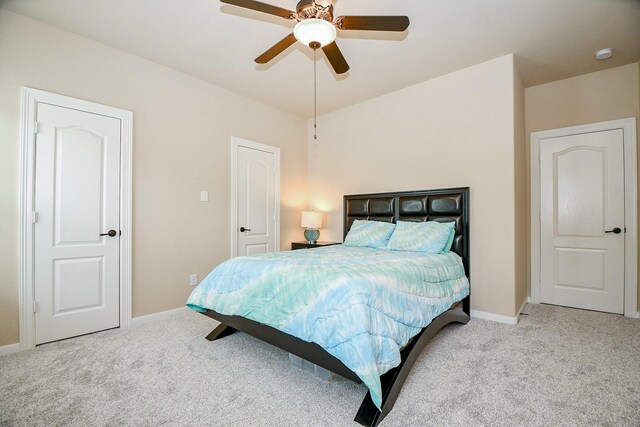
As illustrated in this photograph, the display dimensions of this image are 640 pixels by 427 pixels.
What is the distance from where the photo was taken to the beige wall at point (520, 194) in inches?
122

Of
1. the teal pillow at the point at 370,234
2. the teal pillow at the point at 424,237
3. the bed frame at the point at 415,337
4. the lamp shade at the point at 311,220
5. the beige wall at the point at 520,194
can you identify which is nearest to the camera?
the bed frame at the point at 415,337

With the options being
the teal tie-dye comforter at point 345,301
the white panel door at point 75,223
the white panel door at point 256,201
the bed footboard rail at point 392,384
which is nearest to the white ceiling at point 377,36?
the white panel door at point 75,223

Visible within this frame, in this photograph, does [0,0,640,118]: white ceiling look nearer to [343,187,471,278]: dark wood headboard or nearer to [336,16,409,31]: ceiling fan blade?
[336,16,409,31]: ceiling fan blade

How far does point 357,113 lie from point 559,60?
237cm

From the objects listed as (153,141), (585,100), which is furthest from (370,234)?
(585,100)

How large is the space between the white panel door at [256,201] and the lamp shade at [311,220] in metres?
0.46

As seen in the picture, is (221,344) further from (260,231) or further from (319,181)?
(319,181)

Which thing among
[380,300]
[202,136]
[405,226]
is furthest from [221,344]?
[202,136]

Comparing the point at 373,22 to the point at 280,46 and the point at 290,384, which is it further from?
the point at 290,384

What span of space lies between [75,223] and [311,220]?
109 inches

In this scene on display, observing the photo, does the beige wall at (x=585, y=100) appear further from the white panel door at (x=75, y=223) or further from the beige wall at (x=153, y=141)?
the white panel door at (x=75, y=223)

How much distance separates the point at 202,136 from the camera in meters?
3.61

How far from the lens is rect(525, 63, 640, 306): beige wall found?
320 centimetres

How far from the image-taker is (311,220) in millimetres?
4453
